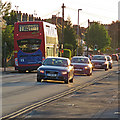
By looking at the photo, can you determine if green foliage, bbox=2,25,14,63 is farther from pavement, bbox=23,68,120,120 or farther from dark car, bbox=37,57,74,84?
pavement, bbox=23,68,120,120

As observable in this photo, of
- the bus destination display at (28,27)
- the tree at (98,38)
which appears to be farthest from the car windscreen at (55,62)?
the tree at (98,38)

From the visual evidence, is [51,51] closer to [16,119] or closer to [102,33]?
[16,119]

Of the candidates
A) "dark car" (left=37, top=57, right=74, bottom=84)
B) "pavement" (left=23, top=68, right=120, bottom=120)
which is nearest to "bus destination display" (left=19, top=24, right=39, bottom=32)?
"dark car" (left=37, top=57, right=74, bottom=84)

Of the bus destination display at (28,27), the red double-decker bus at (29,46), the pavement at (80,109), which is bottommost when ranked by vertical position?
the pavement at (80,109)

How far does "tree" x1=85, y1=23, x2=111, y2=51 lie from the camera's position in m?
124

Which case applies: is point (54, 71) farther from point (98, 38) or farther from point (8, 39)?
point (98, 38)

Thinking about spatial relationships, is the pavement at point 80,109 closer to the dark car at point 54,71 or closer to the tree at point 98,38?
the dark car at point 54,71

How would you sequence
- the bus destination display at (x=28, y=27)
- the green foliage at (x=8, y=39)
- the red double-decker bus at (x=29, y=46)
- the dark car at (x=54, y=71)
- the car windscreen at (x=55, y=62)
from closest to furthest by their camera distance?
the dark car at (x=54, y=71)
the car windscreen at (x=55, y=62)
the bus destination display at (x=28, y=27)
the red double-decker bus at (x=29, y=46)
the green foliage at (x=8, y=39)

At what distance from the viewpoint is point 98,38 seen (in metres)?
126

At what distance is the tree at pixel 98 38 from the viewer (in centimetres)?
12412

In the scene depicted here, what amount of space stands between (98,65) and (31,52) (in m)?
10.2

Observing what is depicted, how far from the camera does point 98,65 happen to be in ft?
140

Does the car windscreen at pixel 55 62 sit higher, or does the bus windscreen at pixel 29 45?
the bus windscreen at pixel 29 45

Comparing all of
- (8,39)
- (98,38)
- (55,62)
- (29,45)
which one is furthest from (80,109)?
(98,38)
